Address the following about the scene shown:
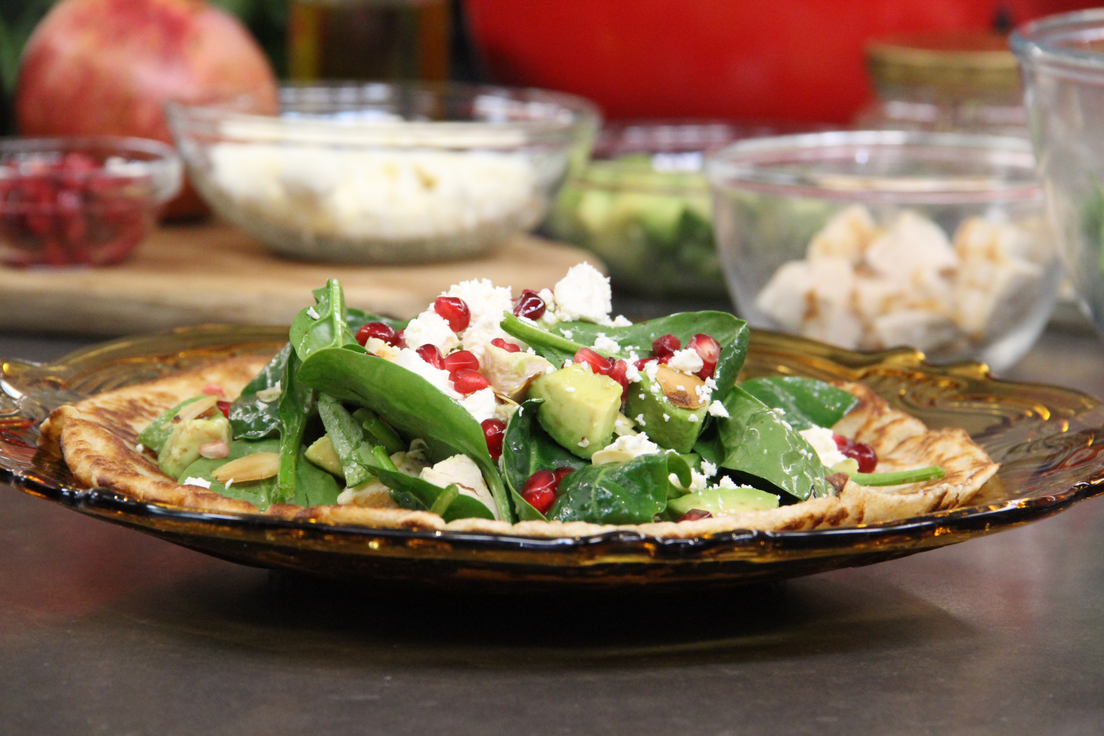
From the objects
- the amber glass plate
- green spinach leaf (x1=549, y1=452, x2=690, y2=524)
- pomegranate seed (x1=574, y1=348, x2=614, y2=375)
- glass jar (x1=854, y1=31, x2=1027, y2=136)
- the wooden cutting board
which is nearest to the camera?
the amber glass plate

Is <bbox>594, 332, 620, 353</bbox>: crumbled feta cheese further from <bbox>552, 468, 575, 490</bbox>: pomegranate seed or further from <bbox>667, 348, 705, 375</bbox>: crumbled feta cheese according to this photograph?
<bbox>552, 468, 575, 490</bbox>: pomegranate seed

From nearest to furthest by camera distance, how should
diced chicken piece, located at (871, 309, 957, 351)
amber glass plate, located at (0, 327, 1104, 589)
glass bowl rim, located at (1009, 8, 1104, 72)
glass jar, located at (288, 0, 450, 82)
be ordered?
amber glass plate, located at (0, 327, 1104, 589), glass bowl rim, located at (1009, 8, 1104, 72), diced chicken piece, located at (871, 309, 957, 351), glass jar, located at (288, 0, 450, 82)

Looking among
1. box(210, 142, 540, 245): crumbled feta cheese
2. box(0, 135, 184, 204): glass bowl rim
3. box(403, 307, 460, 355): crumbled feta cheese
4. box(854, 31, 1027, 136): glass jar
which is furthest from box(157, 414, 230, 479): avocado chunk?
box(854, 31, 1027, 136): glass jar

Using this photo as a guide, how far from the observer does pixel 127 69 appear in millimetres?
3705

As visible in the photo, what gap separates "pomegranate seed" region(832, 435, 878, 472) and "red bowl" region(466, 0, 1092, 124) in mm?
2826

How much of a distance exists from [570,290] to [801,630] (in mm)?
521

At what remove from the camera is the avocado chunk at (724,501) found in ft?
4.71

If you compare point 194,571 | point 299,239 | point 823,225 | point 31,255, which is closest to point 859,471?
point 194,571

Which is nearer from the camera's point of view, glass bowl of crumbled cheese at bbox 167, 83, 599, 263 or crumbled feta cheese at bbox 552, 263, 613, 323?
crumbled feta cheese at bbox 552, 263, 613, 323

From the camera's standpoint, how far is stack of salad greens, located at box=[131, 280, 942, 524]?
55.9 inches

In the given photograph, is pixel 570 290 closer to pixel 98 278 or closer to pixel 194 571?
pixel 194 571

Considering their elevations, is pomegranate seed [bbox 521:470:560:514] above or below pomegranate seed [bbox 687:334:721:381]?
below

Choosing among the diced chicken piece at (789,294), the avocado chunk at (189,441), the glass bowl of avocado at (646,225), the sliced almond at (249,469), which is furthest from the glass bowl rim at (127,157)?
the sliced almond at (249,469)

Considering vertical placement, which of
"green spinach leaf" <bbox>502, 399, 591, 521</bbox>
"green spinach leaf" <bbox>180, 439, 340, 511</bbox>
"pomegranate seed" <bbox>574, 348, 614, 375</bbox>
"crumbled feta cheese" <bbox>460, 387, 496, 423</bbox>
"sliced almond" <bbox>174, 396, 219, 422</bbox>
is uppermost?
"pomegranate seed" <bbox>574, 348, 614, 375</bbox>
